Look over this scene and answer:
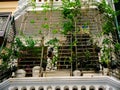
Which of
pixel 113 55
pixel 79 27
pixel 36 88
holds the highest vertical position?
pixel 79 27

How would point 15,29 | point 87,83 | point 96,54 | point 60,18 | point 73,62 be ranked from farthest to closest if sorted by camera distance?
point 15,29 < point 60,18 < point 96,54 < point 73,62 < point 87,83

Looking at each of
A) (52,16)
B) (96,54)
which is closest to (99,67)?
(96,54)

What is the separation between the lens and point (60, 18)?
1034cm

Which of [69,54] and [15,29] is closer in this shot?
[69,54]

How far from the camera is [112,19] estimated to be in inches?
370

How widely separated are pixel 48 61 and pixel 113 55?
1663mm

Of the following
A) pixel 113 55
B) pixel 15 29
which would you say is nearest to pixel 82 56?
pixel 113 55

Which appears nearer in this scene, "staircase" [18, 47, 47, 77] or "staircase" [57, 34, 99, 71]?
"staircase" [57, 34, 99, 71]

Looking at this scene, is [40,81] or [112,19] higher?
[112,19]

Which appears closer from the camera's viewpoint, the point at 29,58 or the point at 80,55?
the point at 80,55

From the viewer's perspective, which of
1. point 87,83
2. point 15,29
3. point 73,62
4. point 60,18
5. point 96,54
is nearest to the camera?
point 87,83

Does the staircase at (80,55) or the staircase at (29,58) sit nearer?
the staircase at (80,55)

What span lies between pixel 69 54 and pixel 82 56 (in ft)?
2.02

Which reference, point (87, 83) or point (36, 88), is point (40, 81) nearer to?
point (36, 88)
